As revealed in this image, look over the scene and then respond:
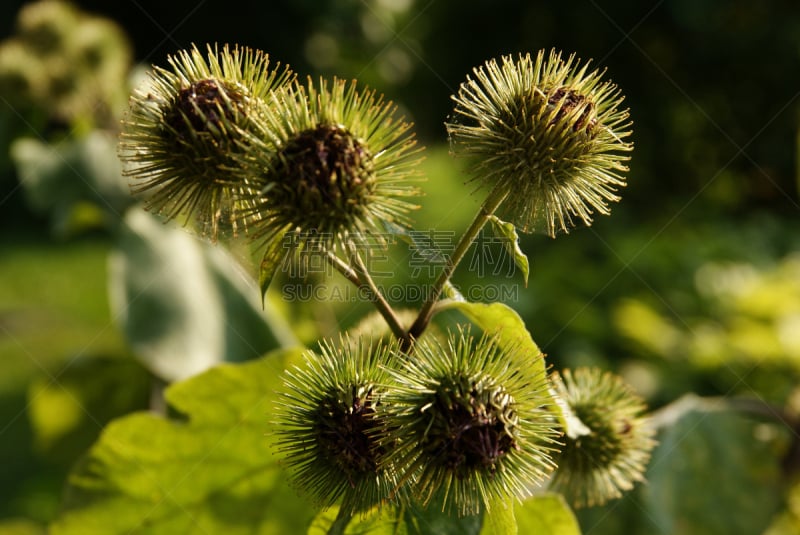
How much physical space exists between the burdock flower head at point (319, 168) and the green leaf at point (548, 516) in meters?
0.62

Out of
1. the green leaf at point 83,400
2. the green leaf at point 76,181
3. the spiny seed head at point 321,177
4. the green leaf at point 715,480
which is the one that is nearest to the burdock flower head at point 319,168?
the spiny seed head at point 321,177

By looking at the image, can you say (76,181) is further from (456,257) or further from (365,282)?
(456,257)

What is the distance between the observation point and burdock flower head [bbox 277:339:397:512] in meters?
1.24

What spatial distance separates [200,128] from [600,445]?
1035mm

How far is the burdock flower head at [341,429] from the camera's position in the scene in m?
1.24

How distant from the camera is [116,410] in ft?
8.52

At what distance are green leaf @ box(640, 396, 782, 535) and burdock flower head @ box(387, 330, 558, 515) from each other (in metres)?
1.05

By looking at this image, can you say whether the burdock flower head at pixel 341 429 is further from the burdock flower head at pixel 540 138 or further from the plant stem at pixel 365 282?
the burdock flower head at pixel 540 138

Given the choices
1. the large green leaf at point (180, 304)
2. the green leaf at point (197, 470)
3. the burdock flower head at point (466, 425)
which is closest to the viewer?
the burdock flower head at point (466, 425)

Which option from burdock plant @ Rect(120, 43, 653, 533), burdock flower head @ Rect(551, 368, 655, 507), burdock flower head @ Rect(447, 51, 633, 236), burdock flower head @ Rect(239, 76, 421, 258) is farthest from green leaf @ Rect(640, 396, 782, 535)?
burdock flower head @ Rect(239, 76, 421, 258)

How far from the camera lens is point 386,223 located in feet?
4.37

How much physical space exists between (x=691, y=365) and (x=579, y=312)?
638 millimetres

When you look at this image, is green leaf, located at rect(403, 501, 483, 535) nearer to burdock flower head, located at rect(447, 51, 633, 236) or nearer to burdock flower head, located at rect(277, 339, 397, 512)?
burdock flower head, located at rect(277, 339, 397, 512)

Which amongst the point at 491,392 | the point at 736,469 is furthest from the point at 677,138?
the point at 491,392
